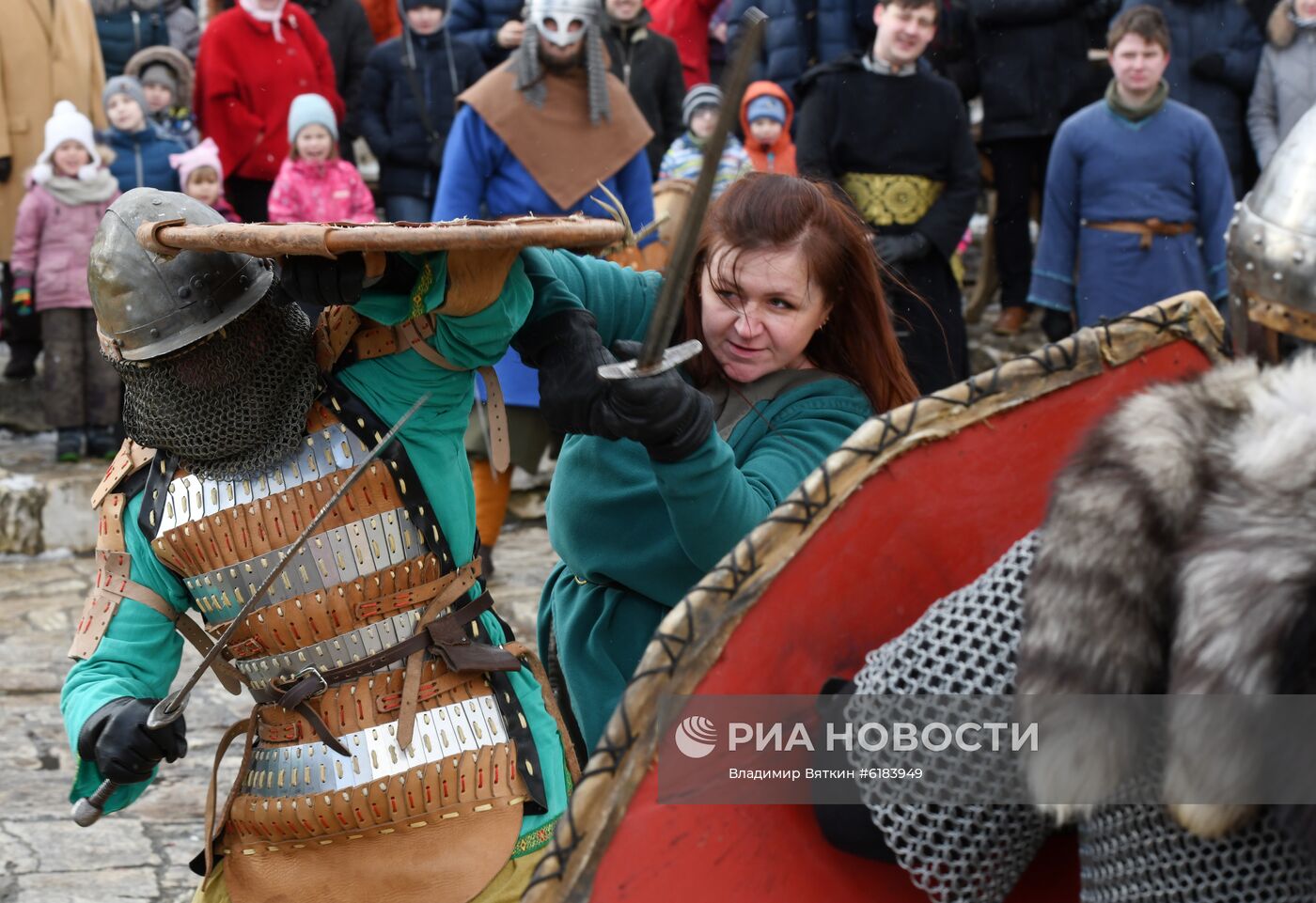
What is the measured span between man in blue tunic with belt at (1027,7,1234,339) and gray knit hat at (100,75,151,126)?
3757mm

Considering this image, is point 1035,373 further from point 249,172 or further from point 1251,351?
point 249,172

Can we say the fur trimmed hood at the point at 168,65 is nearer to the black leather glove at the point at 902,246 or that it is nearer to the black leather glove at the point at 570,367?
the black leather glove at the point at 902,246

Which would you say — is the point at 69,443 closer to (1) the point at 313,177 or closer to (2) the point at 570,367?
(1) the point at 313,177

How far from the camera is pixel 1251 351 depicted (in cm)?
214

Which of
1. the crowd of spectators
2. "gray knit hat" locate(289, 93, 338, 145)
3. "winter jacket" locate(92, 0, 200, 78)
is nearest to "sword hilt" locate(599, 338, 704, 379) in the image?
the crowd of spectators

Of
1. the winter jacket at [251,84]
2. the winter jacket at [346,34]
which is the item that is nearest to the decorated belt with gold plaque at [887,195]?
the winter jacket at [251,84]

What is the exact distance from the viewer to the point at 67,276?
6789 millimetres

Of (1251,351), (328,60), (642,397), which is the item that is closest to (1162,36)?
A: (328,60)

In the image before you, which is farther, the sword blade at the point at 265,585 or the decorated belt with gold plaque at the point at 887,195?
the decorated belt with gold plaque at the point at 887,195

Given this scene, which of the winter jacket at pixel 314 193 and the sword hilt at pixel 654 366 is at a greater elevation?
the sword hilt at pixel 654 366

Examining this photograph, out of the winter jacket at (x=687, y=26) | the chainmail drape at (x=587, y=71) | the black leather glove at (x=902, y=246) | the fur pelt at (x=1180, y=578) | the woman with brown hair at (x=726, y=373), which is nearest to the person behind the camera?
the fur pelt at (x=1180, y=578)

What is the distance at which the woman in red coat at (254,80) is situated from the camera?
7000 millimetres

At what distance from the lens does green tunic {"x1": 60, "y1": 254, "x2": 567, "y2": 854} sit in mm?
2348

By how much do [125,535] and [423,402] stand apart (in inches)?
20.6
